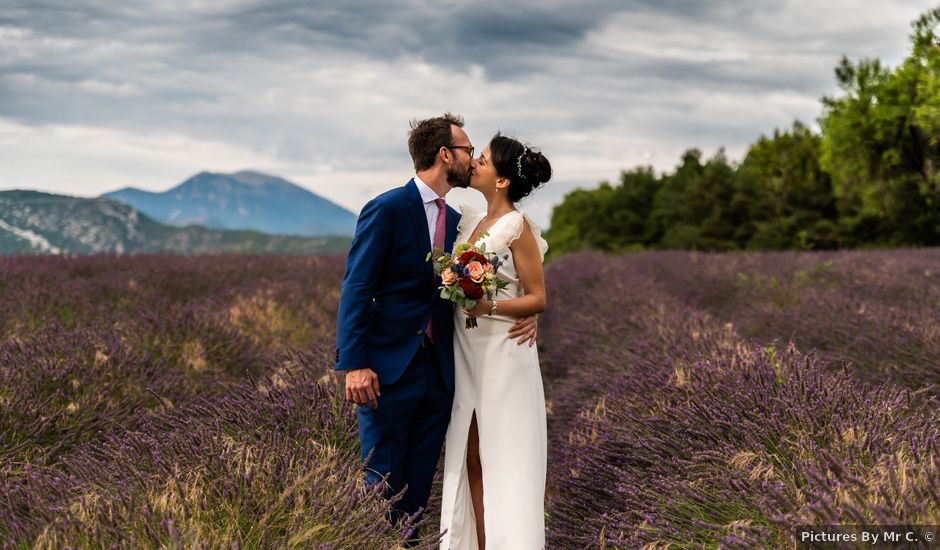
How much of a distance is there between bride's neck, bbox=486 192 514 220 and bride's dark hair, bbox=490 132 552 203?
41 millimetres

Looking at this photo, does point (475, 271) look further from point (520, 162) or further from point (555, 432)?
point (555, 432)

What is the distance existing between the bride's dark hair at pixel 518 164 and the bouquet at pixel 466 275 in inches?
15.4

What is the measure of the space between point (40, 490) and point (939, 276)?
1031cm

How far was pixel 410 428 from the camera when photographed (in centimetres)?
305

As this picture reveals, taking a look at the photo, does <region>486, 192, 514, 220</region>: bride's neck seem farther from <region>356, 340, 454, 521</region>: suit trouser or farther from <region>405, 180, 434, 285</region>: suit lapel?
<region>356, 340, 454, 521</region>: suit trouser

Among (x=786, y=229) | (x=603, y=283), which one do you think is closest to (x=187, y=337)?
(x=603, y=283)

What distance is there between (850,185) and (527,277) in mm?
31575

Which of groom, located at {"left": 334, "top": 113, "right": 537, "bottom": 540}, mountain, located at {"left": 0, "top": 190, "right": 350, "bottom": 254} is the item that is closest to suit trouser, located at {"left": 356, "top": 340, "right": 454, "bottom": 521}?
groom, located at {"left": 334, "top": 113, "right": 537, "bottom": 540}

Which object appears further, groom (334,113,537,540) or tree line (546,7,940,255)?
tree line (546,7,940,255)

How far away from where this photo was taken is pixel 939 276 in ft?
31.2

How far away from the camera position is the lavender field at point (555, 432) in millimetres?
2215

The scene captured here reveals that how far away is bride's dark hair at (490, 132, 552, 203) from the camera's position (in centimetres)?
302

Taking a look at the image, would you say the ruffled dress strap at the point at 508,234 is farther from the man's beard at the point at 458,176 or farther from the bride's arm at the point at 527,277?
the man's beard at the point at 458,176

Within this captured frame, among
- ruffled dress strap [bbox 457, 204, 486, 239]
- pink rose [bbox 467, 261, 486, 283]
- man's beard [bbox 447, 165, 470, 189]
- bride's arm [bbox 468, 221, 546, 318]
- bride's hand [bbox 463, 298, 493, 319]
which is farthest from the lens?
ruffled dress strap [bbox 457, 204, 486, 239]
